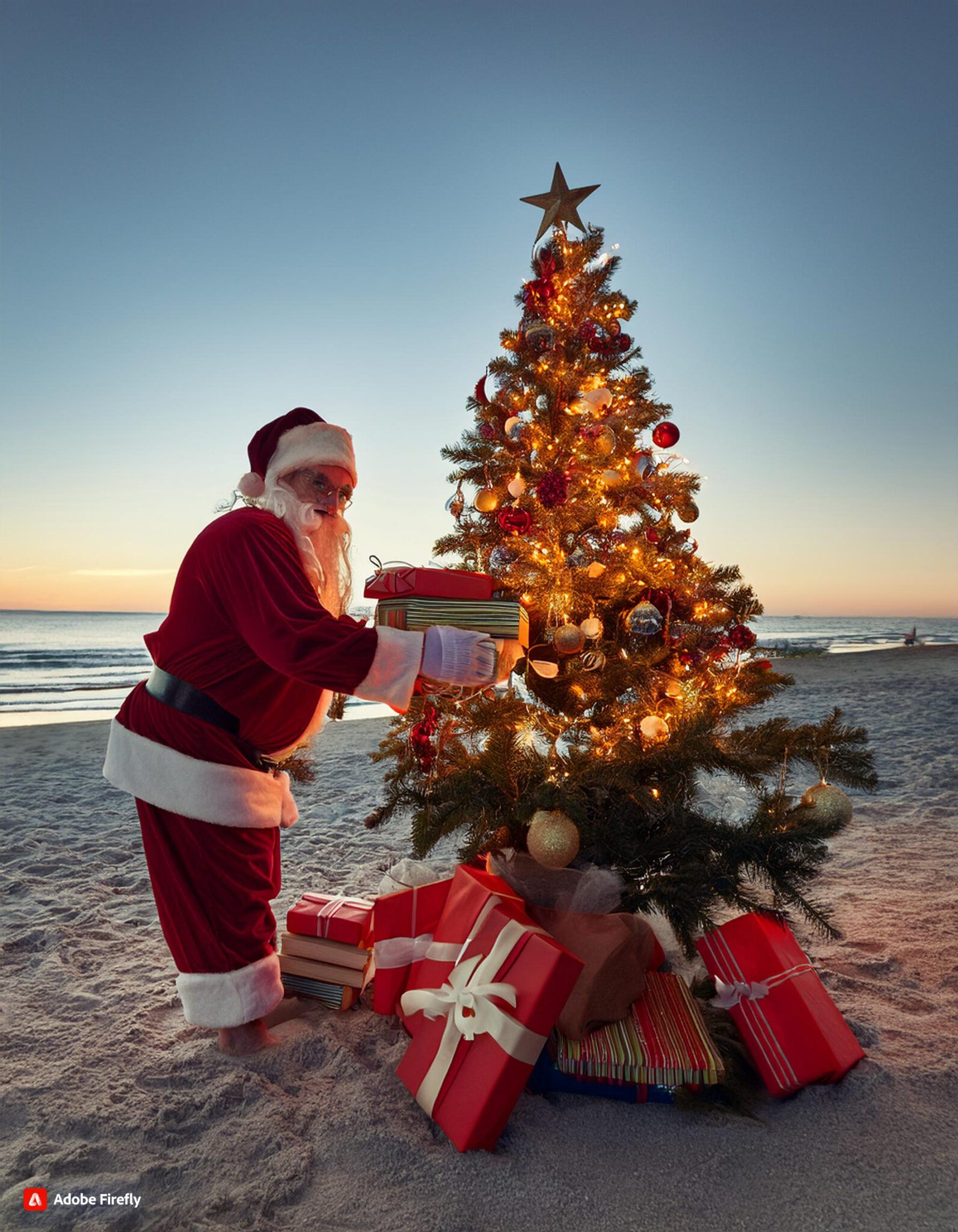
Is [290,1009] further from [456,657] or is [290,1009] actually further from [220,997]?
[456,657]

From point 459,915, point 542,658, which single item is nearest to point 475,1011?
point 459,915

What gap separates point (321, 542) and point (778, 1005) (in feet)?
6.25

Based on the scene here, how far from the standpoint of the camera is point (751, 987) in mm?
1898

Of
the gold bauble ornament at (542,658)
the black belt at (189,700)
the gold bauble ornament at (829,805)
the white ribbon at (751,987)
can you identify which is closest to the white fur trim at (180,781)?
the black belt at (189,700)

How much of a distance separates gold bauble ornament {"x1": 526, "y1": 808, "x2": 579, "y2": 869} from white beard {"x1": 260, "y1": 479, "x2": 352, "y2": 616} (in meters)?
0.88

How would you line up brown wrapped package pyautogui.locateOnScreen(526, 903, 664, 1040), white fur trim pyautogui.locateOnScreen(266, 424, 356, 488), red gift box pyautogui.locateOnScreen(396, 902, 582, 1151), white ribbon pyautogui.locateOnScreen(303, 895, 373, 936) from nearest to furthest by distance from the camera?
red gift box pyautogui.locateOnScreen(396, 902, 582, 1151) → brown wrapped package pyautogui.locateOnScreen(526, 903, 664, 1040) → white fur trim pyautogui.locateOnScreen(266, 424, 356, 488) → white ribbon pyautogui.locateOnScreen(303, 895, 373, 936)

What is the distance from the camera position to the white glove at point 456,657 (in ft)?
5.72

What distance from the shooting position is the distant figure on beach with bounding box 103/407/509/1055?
1.71 meters

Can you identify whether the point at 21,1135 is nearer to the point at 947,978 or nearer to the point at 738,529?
the point at 947,978

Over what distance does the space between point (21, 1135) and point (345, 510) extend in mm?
1852

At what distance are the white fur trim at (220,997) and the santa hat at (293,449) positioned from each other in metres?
1.45

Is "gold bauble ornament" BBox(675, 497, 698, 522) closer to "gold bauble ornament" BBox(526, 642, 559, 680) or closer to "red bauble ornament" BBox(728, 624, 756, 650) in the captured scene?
"red bauble ornament" BBox(728, 624, 756, 650)

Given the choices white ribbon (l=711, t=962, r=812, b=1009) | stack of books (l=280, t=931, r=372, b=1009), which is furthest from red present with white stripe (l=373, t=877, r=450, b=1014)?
white ribbon (l=711, t=962, r=812, b=1009)

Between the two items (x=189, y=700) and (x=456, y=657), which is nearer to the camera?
(x=456, y=657)
